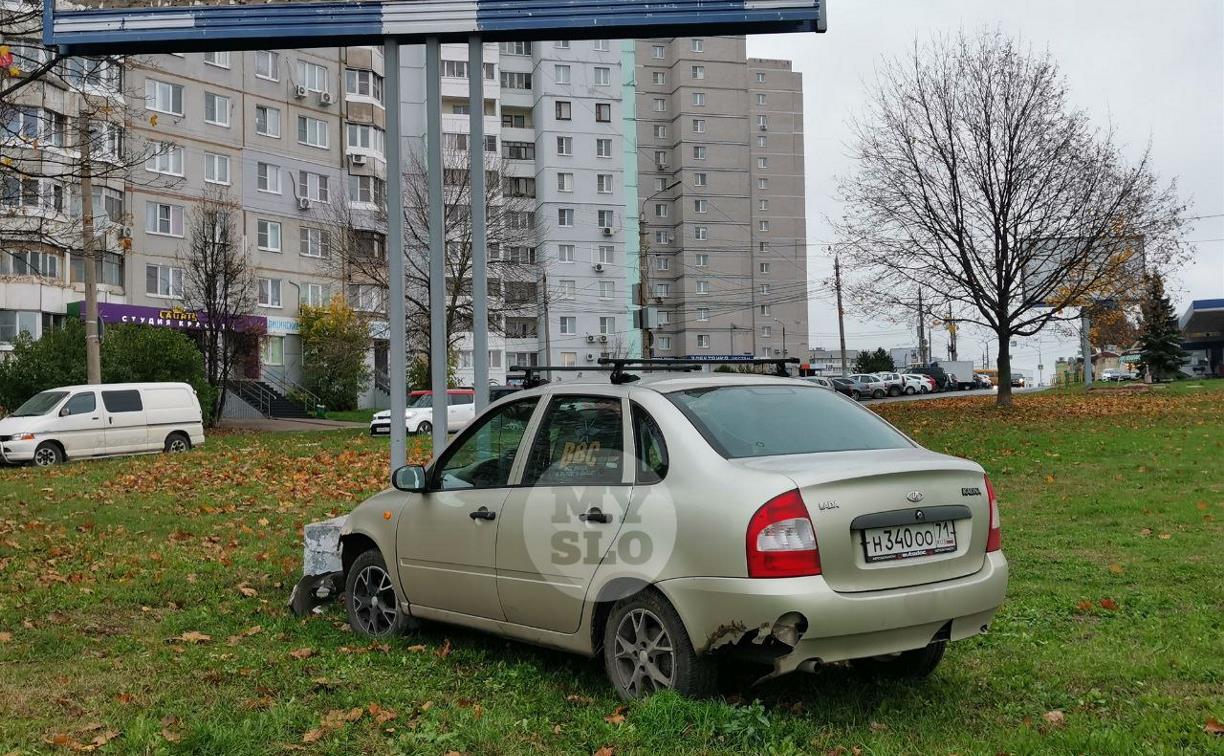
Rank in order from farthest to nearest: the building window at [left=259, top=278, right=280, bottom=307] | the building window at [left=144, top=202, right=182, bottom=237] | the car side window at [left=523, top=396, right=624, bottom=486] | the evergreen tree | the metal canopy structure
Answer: the evergreen tree → the building window at [left=259, top=278, right=280, bottom=307] → the building window at [left=144, top=202, right=182, bottom=237] → the metal canopy structure → the car side window at [left=523, top=396, right=624, bottom=486]

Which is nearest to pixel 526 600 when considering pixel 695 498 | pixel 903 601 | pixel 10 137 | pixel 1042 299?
pixel 695 498

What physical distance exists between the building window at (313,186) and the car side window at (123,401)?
97.0ft

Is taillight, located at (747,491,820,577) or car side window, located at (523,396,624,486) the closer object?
taillight, located at (747,491,820,577)

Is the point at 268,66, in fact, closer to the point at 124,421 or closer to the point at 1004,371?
the point at 124,421

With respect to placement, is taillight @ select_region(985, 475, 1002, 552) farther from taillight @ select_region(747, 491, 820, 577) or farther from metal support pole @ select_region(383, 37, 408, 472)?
metal support pole @ select_region(383, 37, 408, 472)

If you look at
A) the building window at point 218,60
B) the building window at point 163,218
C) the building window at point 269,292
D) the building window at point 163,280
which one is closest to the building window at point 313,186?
the building window at point 269,292

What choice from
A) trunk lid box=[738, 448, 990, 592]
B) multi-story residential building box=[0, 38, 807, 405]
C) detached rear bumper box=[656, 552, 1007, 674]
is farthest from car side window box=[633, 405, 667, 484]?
multi-story residential building box=[0, 38, 807, 405]

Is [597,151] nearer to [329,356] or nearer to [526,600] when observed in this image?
[329,356]

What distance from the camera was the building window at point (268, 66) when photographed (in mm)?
51250

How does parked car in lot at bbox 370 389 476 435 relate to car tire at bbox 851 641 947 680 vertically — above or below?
above

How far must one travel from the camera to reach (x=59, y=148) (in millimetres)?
17766

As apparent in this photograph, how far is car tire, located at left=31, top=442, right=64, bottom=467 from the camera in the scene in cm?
2293

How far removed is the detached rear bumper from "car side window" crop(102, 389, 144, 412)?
22.8 metres

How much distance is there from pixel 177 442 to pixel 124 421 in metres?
1.46
